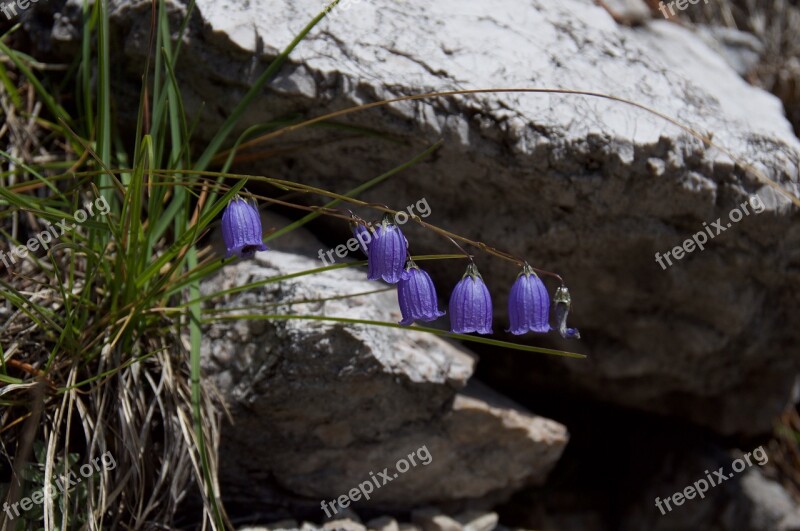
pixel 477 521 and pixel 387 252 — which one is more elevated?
pixel 387 252

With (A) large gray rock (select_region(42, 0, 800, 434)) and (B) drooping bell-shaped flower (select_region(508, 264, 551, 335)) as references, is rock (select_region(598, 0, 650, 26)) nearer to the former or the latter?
(A) large gray rock (select_region(42, 0, 800, 434))

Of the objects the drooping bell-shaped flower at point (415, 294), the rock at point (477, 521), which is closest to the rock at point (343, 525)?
the rock at point (477, 521)

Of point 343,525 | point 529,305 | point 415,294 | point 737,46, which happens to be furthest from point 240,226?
point 737,46

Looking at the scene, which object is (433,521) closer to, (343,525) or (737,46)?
(343,525)

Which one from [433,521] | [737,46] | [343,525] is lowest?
[433,521]

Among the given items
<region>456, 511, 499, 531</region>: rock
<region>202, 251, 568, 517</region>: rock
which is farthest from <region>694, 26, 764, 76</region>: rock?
<region>456, 511, 499, 531</region>: rock

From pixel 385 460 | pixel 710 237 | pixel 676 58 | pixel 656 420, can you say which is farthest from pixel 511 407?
pixel 676 58
